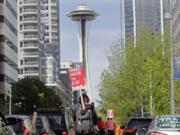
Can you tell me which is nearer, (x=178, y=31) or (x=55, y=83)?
(x=178, y=31)

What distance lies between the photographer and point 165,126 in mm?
17516

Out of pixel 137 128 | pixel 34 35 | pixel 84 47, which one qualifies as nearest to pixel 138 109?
pixel 137 128

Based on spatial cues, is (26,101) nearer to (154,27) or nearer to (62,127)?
(154,27)

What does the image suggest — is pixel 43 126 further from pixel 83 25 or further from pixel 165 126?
pixel 83 25

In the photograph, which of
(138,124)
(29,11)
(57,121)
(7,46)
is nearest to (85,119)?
(57,121)

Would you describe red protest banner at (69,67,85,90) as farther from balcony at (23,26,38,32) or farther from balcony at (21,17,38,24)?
balcony at (21,17,38,24)

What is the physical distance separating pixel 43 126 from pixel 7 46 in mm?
76444

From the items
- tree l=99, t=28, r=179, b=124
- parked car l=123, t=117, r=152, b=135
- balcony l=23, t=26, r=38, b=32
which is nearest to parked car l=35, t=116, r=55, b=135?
parked car l=123, t=117, r=152, b=135

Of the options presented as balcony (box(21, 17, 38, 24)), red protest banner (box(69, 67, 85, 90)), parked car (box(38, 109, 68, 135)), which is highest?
balcony (box(21, 17, 38, 24))

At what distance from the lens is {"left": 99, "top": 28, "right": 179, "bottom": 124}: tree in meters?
53.0

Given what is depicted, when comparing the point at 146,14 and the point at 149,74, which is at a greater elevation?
the point at 146,14

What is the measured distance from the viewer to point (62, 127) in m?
24.3

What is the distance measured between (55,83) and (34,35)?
26.5m

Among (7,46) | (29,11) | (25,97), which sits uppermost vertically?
(29,11)
